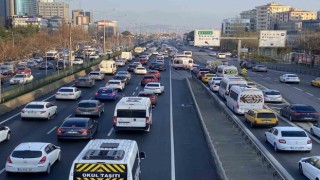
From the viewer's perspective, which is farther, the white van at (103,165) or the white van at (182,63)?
the white van at (182,63)

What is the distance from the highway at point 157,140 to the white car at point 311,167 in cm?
332

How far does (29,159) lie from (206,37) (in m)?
51.9

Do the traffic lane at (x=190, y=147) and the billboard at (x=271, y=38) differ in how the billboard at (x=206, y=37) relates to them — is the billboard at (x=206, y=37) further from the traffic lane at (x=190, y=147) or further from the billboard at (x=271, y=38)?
the traffic lane at (x=190, y=147)

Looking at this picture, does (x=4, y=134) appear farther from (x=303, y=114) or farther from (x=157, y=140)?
(x=303, y=114)

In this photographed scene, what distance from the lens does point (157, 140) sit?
24.6 meters

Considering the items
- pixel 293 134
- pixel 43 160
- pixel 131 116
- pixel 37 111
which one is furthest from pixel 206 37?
pixel 43 160

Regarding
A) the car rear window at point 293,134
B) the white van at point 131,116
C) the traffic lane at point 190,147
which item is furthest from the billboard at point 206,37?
the car rear window at point 293,134

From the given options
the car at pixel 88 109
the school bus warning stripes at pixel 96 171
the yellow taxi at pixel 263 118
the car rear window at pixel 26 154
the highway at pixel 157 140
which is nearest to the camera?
the school bus warning stripes at pixel 96 171

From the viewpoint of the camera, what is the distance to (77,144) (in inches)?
912

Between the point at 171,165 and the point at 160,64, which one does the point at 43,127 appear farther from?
the point at 160,64

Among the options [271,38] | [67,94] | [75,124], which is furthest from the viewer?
[271,38]

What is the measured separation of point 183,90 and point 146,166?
30.0m

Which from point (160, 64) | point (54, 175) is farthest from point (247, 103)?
point (160, 64)

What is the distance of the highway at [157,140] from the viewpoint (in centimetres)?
1848
